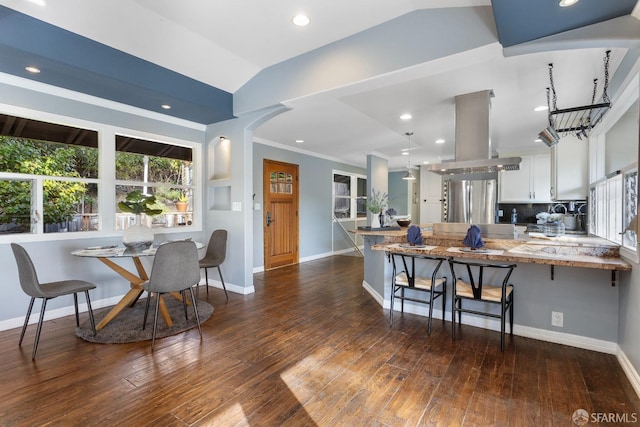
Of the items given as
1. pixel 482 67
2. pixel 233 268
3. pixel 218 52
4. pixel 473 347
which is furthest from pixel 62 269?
pixel 482 67

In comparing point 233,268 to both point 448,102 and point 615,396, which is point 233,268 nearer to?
point 448,102

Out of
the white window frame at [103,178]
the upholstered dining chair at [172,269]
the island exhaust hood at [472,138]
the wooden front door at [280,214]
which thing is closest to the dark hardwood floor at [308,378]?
the upholstered dining chair at [172,269]

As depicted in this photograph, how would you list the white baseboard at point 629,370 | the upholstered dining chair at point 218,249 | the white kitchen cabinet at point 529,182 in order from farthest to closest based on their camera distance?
the white kitchen cabinet at point 529,182 → the upholstered dining chair at point 218,249 → the white baseboard at point 629,370

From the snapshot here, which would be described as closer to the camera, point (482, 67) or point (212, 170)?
point (482, 67)

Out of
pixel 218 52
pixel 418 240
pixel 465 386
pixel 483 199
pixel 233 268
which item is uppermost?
pixel 218 52

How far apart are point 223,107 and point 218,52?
0.83 m

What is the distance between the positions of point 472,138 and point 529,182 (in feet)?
11.8

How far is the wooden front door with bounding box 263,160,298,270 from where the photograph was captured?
233 inches

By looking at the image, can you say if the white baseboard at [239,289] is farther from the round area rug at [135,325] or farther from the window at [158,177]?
the window at [158,177]

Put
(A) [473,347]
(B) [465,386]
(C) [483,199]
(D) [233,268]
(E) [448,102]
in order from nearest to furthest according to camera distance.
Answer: (B) [465,386]
(A) [473,347]
(E) [448,102]
(C) [483,199]
(D) [233,268]

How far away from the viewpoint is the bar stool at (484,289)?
2.60 m

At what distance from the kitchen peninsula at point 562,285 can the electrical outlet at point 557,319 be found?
0.02m

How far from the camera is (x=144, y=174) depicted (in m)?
4.16

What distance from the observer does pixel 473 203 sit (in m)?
4.00
